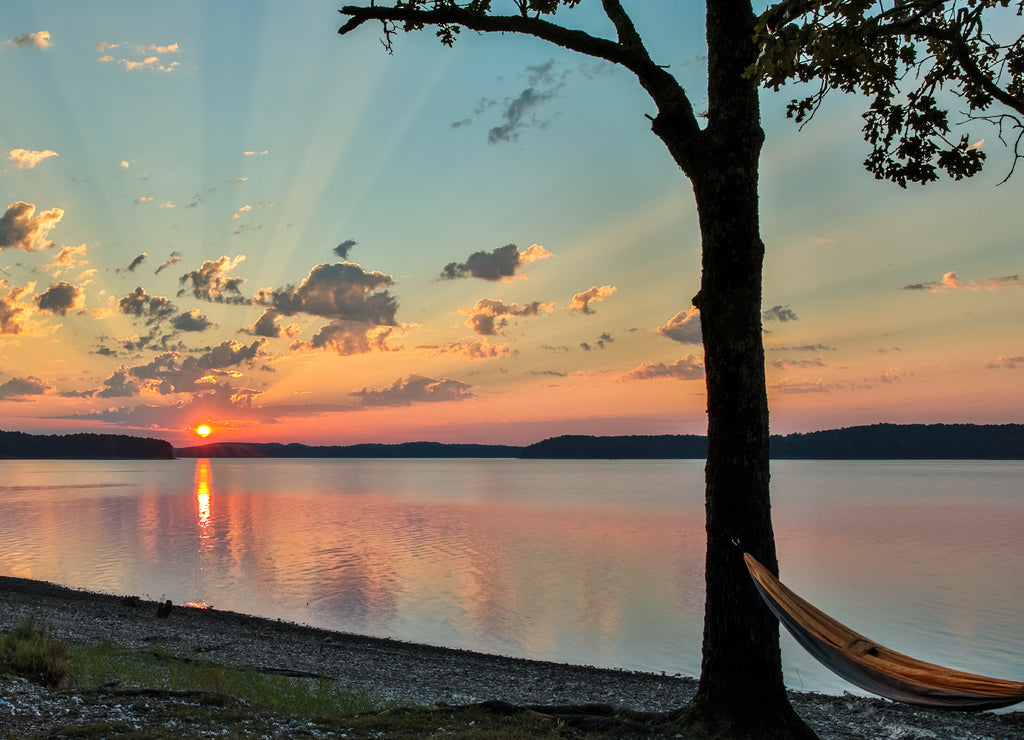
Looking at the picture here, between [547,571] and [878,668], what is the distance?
943 inches

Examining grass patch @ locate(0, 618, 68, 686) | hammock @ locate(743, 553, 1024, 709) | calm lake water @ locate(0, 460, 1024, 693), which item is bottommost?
calm lake water @ locate(0, 460, 1024, 693)

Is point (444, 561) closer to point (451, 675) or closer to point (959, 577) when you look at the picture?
point (451, 675)

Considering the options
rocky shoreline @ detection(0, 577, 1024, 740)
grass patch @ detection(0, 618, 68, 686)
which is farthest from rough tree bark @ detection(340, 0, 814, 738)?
grass patch @ detection(0, 618, 68, 686)

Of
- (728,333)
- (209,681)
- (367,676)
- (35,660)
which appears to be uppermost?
(728,333)

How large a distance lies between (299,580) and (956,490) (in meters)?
85.3

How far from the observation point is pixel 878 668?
5406mm

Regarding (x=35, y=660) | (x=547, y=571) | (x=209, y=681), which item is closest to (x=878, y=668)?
(x=209, y=681)

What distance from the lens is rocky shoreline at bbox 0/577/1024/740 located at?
6.71 metres

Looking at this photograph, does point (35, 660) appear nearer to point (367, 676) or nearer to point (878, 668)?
point (367, 676)

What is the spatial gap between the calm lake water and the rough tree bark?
946cm

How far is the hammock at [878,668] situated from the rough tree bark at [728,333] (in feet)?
1.63

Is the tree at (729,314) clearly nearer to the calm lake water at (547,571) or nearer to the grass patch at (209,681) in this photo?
the grass patch at (209,681)

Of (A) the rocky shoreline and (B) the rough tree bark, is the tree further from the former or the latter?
(A) the rocky shoreline

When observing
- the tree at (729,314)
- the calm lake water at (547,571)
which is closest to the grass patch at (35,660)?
the tree at (729,314)
